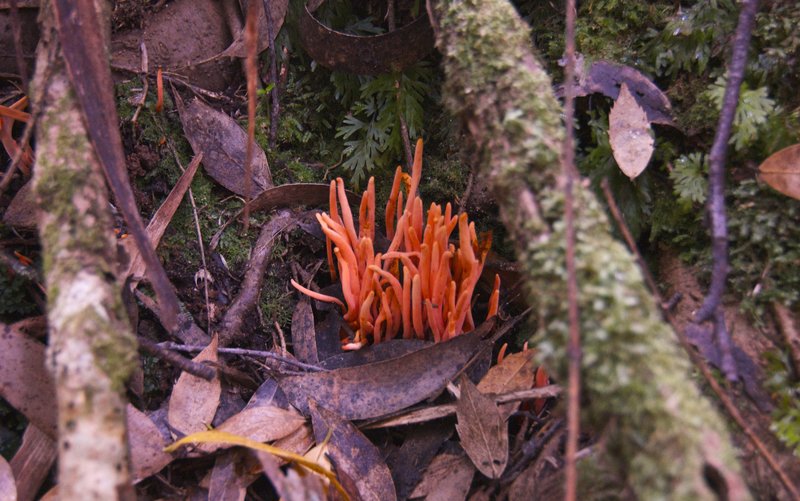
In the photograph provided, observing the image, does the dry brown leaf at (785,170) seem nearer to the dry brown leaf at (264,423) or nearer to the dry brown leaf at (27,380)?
the dry brown leaf at (264,423)

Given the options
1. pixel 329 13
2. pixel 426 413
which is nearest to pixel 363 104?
pixel 329 13

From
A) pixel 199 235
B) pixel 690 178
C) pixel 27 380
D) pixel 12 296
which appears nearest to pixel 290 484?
pixel 27 380

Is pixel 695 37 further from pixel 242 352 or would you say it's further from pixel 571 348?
pixel 242 352

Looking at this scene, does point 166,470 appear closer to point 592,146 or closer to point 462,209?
point 462,209

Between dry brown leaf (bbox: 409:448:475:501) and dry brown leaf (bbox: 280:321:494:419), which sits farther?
dry brown leaf (bbox: 280:321:494:419)

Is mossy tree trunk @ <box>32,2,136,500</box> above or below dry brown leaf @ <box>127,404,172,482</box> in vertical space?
above

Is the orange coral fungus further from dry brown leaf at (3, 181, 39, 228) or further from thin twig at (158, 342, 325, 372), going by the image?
dry brown leaf at (3, 181, 39, 228)

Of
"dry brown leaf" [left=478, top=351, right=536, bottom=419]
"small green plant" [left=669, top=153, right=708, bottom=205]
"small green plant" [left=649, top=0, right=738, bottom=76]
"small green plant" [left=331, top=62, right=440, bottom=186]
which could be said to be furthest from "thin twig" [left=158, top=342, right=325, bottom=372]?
"small green plant" [left=649, top=0, right=738, bottom=76]
